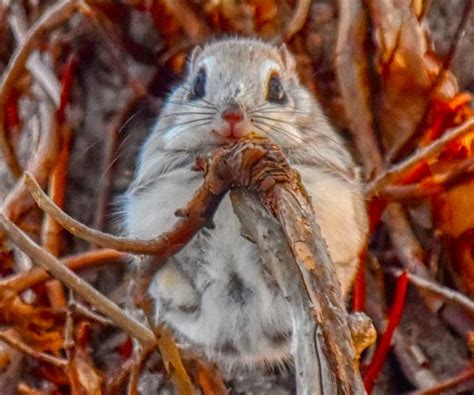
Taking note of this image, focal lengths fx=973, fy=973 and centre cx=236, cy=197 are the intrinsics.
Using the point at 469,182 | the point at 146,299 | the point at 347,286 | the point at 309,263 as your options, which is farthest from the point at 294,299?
the point at 469,182

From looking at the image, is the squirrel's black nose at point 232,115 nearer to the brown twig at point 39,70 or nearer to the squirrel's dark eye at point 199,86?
the squirrel's dark eye at point 199,86

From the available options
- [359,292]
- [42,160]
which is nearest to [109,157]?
[42,160]

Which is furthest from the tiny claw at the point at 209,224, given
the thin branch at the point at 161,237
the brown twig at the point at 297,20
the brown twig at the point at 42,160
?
the brown twig at the point at 297,20

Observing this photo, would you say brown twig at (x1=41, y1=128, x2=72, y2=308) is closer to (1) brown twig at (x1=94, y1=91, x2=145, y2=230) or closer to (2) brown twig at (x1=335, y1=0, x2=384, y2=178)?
(1) brown twig at (x1=94, y1=91, x2=145, y2=230)

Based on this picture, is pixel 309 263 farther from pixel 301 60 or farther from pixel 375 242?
pixel 301 60

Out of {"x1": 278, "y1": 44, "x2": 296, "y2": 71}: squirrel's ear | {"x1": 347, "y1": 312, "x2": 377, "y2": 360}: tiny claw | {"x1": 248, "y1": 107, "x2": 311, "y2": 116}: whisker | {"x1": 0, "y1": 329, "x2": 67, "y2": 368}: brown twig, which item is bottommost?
{"x1": 0, "y1": 329, "x2": 67, "y2": 368}: brown twig

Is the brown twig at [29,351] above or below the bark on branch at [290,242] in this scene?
below

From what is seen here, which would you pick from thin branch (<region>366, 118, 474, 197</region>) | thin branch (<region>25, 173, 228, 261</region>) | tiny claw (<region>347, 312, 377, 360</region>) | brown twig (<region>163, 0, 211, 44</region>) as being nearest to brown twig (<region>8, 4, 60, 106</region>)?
brown twig (<region>163, 0, 211, 44</region>)
